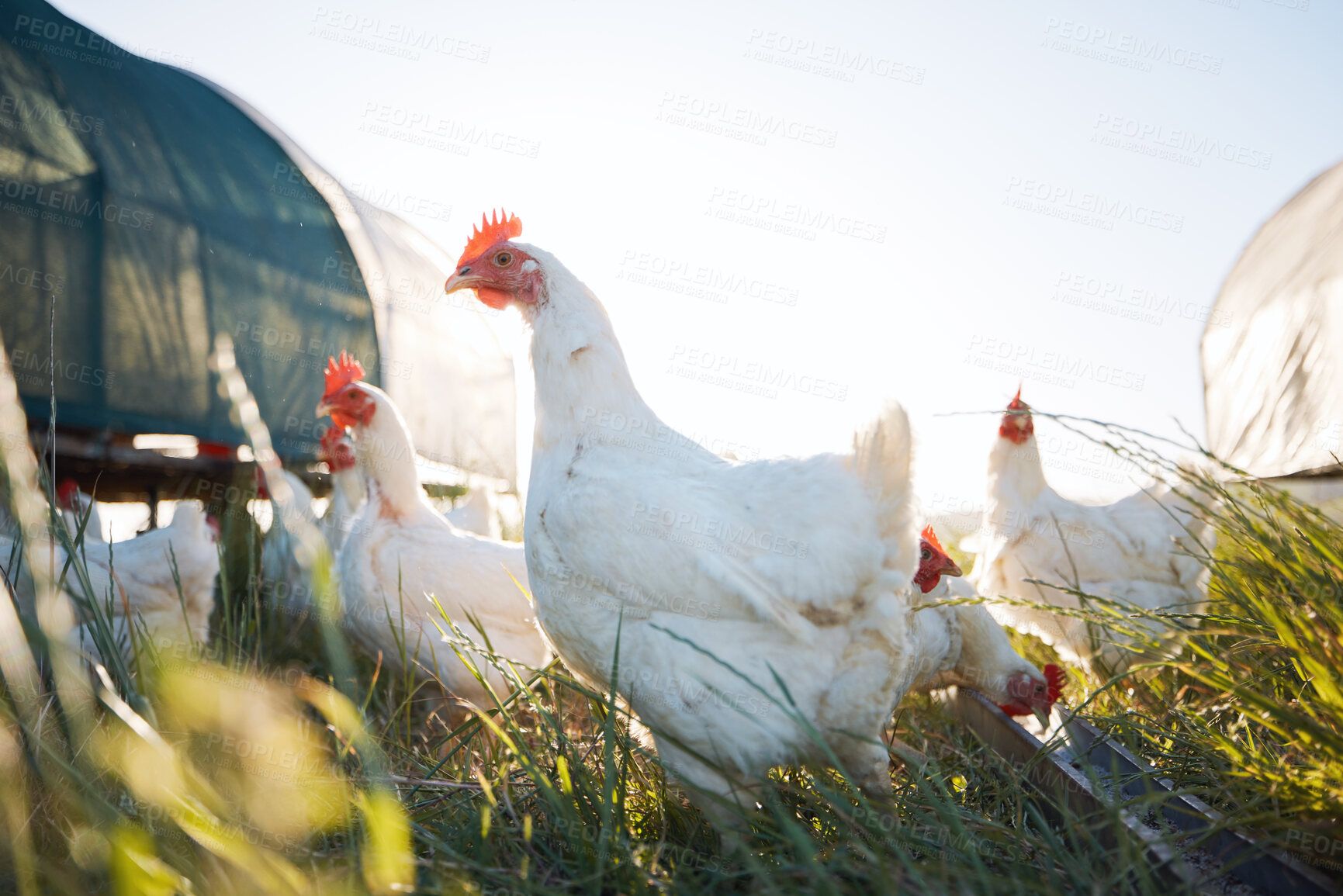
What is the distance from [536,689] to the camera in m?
4.11

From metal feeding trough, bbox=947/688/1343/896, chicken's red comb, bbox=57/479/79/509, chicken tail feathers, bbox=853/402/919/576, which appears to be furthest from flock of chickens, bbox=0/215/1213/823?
chicken's red comb, bbox=57/479/79/509

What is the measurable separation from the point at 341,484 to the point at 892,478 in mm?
4972

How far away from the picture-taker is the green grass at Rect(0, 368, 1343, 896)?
1295mm

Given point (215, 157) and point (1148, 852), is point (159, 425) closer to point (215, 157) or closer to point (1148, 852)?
point (215, 157)

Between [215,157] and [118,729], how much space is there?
735cm

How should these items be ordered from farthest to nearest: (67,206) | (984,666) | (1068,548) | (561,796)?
(67,206), (1068,548), (984,666), (561,796)

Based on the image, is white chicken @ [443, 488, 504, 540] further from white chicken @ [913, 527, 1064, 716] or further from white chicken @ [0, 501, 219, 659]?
white chicken @ [913, 527, 1064, 716]

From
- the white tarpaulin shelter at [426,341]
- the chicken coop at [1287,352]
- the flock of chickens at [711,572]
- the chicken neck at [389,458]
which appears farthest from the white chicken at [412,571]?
the chicken coop at [1287,352]

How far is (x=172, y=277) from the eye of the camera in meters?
7.01

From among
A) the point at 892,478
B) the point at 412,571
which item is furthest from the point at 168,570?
the point at 892,478

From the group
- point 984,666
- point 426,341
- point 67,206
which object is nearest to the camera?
point 984,666

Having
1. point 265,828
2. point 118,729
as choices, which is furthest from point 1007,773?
point 118,729

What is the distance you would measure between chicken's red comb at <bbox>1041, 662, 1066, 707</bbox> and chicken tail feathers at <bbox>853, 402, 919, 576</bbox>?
2.67 meters

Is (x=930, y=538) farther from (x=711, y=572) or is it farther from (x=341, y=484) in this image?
(x=341, y=484)
